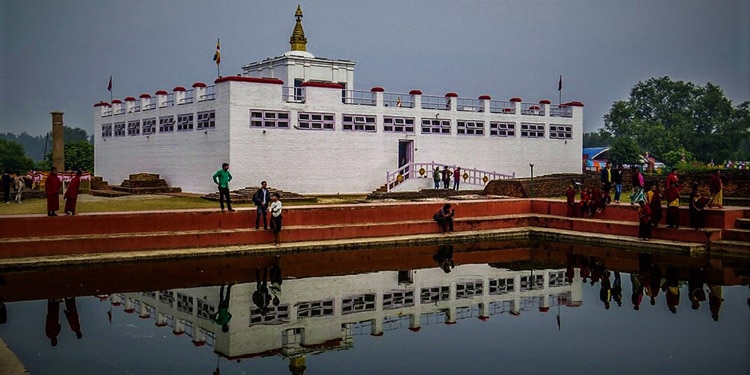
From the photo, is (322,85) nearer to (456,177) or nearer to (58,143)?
(456,177)

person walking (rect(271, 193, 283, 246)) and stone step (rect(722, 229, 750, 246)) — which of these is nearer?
stone step (rect(722, 229, 750, 246))

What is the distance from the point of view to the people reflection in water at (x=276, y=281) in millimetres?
16184

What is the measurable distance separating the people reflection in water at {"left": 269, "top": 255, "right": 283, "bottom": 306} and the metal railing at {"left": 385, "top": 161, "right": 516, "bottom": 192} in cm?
1473

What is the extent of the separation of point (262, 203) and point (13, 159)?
187 feet

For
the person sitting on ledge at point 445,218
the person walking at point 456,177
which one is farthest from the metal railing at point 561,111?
the person sitting on ledge at point 445,218

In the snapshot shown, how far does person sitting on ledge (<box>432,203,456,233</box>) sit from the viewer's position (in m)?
24.5

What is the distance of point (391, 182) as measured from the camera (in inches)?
1372

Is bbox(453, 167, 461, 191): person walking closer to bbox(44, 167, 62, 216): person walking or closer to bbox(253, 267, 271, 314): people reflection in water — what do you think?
bbox(253, 267, 271, 314): people reflection in water

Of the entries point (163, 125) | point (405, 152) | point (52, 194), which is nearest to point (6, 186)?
point (163, 125)

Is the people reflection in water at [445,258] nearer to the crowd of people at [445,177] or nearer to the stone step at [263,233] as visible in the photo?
the stone step at [263,233]

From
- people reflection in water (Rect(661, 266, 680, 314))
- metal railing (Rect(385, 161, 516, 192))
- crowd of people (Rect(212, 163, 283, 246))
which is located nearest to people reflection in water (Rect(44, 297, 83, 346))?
crowd of people (Rect(212, 163, 283, 246))

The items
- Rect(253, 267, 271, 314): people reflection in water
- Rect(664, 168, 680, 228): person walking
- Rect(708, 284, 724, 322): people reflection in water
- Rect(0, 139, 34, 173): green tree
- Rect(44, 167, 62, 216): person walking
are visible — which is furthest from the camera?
Rect(0, 139, 34, 173): green tree

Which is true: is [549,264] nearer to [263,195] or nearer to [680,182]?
[263,195]

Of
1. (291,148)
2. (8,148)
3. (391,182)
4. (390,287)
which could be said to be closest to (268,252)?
(390,287)
